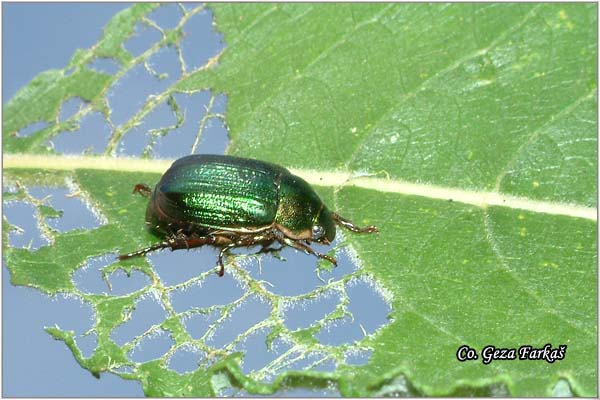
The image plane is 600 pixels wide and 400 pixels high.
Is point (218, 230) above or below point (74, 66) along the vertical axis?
below

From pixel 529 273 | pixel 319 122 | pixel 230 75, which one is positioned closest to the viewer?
pixel 529 273

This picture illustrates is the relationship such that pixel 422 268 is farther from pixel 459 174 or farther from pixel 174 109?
pixel 174 109

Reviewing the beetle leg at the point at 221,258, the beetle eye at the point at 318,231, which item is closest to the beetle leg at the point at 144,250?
the beetle leg at the point at 221,258

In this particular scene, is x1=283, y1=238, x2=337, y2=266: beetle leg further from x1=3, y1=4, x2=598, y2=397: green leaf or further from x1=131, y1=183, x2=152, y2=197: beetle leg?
x1=131, y1=183, x2=152, y2=197: beetle leg

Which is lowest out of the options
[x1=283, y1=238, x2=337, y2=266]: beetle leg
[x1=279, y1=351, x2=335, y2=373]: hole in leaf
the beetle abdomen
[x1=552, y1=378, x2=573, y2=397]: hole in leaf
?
[x1=552, y1=378, x2=573, y2=397]: hole in leaf

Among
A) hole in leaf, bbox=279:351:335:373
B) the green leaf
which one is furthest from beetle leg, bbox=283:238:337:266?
hole in leaf, bbox=279:351:335:373

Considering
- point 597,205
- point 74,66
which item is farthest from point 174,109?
point 597,205

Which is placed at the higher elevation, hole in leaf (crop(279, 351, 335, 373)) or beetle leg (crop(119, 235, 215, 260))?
beetle leg (crop(119, 235, 215, 260))

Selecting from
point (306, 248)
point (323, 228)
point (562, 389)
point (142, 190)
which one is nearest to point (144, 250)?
point (142, 190)
